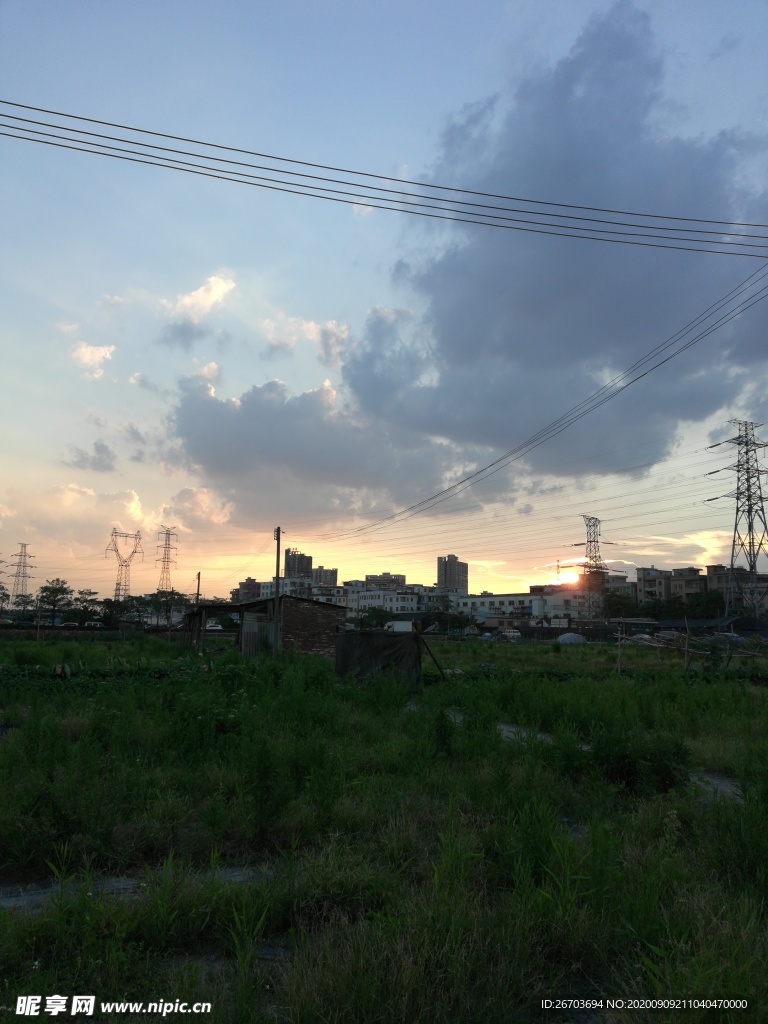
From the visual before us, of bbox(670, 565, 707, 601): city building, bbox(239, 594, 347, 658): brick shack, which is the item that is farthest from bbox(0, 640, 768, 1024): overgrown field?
bbox(670, 565, 707, 601): city building

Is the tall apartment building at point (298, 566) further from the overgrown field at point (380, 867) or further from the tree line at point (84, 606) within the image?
the overgrown field at point (380, 867)

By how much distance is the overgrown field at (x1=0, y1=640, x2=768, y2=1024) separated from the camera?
3000 mm

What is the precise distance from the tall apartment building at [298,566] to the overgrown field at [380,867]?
546 feet

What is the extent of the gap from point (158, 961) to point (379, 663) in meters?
12.2

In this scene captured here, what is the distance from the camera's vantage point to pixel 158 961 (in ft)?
10.8

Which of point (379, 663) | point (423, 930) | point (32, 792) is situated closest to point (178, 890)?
point (423, 930)

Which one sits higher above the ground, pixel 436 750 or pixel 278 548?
pixel 278 548

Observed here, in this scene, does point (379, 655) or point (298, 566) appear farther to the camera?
point (298, 566)

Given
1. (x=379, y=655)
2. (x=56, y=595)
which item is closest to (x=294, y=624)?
(x=379, y=655)

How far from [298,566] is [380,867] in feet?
595

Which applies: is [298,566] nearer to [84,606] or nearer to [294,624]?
[84,606]

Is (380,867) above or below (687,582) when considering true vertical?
below

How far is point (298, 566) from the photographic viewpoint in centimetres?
18388

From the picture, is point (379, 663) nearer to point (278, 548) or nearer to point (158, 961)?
point (158, 961)
